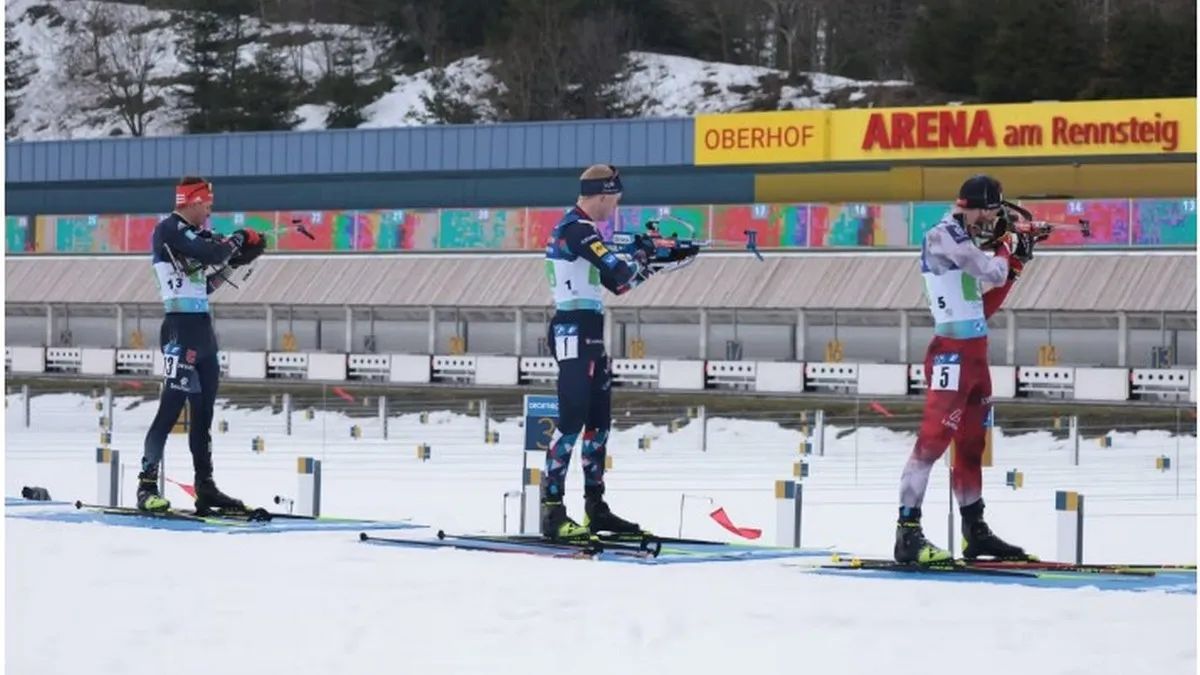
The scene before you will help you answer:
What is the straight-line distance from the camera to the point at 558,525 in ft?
Answer: 48.2

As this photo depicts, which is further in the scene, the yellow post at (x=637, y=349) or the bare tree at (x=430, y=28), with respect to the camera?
the bare tree at (x=430, y=28)

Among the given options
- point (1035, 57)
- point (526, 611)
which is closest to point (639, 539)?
point (526, 611)

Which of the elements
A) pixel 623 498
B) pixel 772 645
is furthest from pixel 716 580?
pixel 623 498

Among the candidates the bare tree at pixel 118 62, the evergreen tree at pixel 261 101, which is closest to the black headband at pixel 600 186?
the evergreen tree at pixel 261 101

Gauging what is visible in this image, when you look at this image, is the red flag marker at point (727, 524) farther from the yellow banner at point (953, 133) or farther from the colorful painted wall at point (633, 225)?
the yellow banner at point (953, 133)

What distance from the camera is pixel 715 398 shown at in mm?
46906

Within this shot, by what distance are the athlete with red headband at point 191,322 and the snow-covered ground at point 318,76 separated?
2698 inches

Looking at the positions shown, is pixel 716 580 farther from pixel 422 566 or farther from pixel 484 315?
pixel 484 315

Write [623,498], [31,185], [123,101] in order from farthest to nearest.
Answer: [123,101]
[31,185]
[623,498]

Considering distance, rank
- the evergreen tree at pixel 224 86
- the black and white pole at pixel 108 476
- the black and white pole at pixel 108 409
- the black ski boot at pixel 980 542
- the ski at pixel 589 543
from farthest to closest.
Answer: the evergreen tree at pixel 224 86 < the black and white pole at pixel 108 409 < the black and white pole at pixel 108 476 < the ski at pixel 589 543 < the black ski boot at pixel 980 542

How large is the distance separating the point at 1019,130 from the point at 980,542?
4492 cm

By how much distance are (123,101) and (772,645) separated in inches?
4330

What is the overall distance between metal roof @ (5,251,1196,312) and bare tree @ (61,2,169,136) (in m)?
48.5

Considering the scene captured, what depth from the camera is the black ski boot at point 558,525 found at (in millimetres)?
14562
